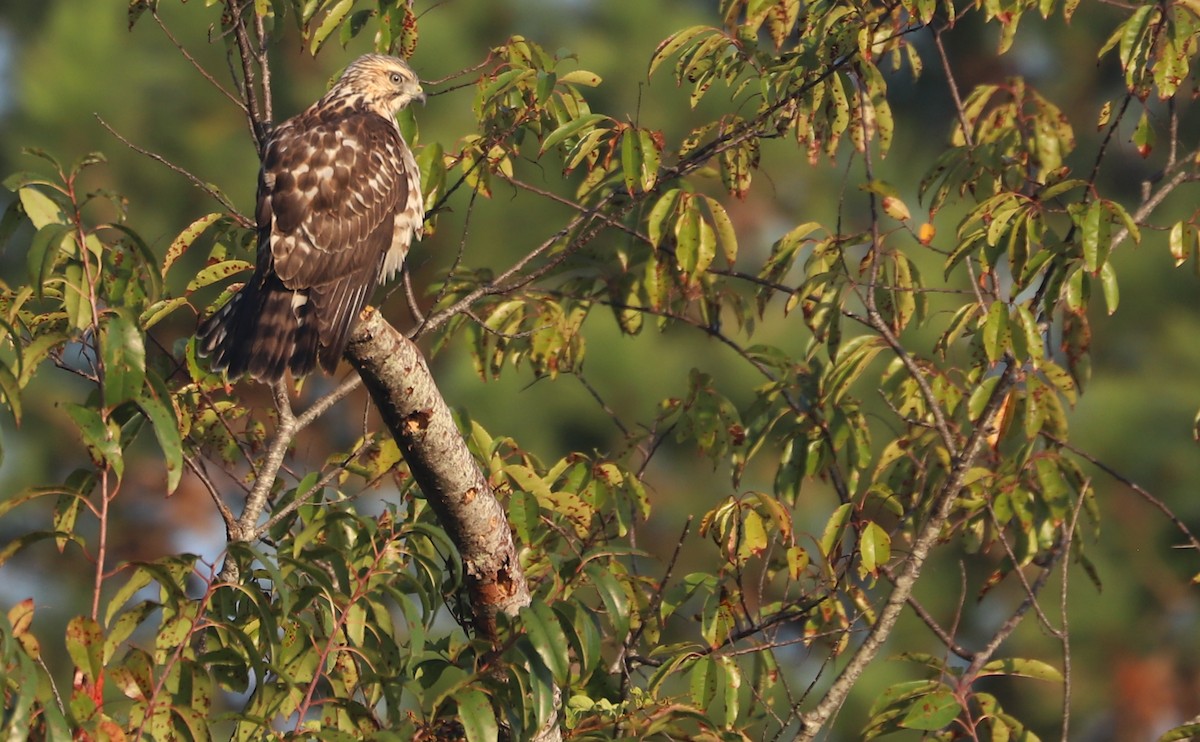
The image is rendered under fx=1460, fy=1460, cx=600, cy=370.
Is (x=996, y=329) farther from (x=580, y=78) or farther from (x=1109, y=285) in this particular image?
(x=580, y=78)

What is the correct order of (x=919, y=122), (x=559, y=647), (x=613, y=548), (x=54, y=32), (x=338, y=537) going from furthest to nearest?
(x=919, y=122) < (x=54, y=32) < (x=338, y=537) < (x=613, y=548) < (x=559, y=647)

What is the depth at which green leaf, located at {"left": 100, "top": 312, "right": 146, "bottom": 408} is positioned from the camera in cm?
200

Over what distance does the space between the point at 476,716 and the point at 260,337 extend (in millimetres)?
1570

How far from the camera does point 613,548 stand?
2785 millimetres

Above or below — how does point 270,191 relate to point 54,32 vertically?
below

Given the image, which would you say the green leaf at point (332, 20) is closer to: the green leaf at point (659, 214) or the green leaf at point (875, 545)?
the green leaf at point (659, 214)

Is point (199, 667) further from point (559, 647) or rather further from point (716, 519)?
point (716, 519)

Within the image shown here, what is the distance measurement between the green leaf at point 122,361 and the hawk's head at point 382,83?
2.82m

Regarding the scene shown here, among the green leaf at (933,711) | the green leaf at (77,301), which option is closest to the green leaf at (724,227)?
the green leaf at (933,711)

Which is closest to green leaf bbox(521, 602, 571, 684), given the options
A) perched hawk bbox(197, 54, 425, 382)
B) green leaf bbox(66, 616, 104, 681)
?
green leaf bbox(66, 616, 104, 681)

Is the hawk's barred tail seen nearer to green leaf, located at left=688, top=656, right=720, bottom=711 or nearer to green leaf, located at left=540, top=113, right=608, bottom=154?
green leaf, located at left=540, top=113, right=608, bottom=154

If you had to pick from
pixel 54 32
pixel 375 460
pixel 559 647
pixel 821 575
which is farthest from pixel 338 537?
pixel 54 32

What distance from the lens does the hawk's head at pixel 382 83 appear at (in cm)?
477

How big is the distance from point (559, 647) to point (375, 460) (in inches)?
44.4
